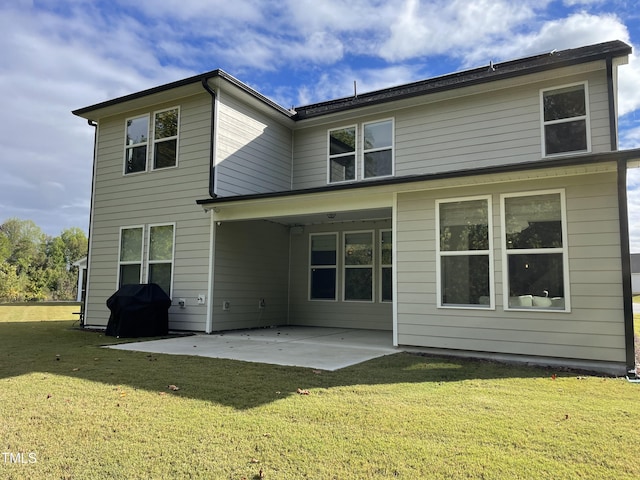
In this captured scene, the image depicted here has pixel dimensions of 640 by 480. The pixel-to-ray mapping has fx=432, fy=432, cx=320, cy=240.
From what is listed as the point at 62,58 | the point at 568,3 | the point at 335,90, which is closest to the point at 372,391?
the point at 568,3

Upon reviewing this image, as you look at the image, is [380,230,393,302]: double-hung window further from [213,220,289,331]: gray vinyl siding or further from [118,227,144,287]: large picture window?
[118,227,144,287]: large picture window

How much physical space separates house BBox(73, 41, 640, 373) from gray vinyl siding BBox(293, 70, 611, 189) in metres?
0.03

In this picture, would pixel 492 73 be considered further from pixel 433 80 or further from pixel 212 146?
pixel 212 146

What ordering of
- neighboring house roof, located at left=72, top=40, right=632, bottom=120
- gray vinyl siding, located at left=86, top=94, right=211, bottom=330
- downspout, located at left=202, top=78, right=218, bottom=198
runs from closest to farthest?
neighboring house roof, located at left=72, top=40, right=632, bottom=120 → downspout, located at left=202, top=78, right=218, bottom=198 → gray vinyl siding, located at left=86, top=94, right=211, bottom=330

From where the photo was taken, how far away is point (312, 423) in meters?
3.39

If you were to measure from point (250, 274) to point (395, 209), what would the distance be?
4.33 m

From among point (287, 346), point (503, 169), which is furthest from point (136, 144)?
point (503, 169)

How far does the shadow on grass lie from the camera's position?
4.42 meters

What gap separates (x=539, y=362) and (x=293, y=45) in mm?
10246

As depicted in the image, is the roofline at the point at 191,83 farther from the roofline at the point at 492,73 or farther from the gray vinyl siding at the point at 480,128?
the gray vinyl siding at the point at 480,128

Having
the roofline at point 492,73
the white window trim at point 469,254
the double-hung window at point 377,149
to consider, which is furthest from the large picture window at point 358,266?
the white window trim at point 469,254

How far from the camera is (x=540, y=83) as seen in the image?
27.6 feet

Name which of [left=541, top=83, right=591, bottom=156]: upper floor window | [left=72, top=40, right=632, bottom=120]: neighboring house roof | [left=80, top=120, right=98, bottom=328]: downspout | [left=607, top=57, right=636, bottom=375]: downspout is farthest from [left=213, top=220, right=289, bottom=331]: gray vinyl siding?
[left=607, top=57, right=636, bottom=375]: downspout

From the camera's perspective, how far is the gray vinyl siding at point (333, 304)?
1048 cm
